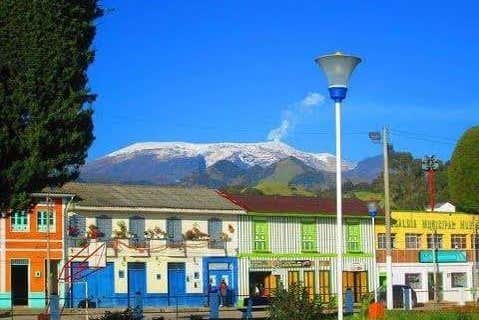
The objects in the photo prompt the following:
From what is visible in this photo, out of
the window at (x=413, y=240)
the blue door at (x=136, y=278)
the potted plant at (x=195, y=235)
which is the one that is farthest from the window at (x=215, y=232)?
the window at (x=413, y=240)

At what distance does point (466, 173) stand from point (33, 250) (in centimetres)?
2830

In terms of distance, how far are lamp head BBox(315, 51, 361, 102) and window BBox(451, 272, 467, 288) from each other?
53.6m

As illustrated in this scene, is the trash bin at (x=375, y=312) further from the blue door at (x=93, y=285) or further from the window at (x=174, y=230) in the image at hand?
the window at (x=174, y=230)

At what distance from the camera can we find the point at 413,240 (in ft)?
221

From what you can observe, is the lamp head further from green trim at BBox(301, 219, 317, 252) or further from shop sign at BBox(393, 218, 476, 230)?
shop sign at BBox(393, 218, 476, 230)

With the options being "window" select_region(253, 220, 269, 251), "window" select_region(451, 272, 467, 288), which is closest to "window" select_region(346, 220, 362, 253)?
"window" select_region(253, 220, 269, 251)

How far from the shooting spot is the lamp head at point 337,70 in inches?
685

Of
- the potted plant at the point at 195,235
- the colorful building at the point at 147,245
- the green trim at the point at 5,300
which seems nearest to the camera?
the green trim at the point at 5,300

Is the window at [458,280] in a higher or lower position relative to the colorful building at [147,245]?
lower

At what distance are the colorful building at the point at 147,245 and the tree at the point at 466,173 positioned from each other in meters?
23.8

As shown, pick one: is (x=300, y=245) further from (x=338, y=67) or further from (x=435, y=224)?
(x=338, y=67)

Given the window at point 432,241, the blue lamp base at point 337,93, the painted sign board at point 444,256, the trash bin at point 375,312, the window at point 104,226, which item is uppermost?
the blue lamp base at point 337,93

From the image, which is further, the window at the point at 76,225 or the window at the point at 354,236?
the window at the point at 354,236

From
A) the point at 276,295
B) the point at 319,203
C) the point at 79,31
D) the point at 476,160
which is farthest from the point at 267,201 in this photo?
the point at 79,31
